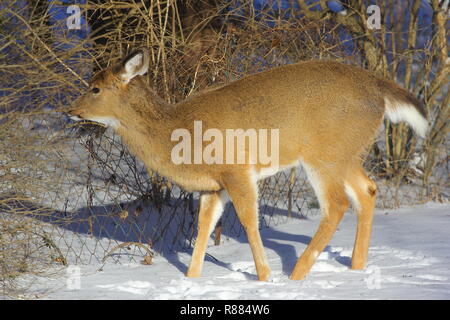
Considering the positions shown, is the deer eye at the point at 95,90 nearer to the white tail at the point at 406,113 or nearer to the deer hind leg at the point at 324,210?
the deer hind leg at the point at 324,210

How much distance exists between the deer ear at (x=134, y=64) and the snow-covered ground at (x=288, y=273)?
1.77 meters

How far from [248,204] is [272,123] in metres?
0.76

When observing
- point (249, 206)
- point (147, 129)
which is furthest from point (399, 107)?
point (147, 129)

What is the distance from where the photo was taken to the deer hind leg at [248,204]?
6.04 metres

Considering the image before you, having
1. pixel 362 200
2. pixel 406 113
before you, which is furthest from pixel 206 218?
pixel 406 113

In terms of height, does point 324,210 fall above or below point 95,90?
below

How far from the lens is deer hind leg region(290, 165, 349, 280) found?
20.2 feet

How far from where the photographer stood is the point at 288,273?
6430mm

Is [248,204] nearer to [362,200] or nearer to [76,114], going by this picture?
[362,200]

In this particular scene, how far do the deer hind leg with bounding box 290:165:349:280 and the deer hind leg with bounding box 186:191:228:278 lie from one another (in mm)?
836

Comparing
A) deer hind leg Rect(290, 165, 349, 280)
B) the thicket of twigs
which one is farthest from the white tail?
the thicket of twigs

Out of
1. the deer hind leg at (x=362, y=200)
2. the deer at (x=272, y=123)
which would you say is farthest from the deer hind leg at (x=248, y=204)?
the deer hind leg at (x=362, y=200)

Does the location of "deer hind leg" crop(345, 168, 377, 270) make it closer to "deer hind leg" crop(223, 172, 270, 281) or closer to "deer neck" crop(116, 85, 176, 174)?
"deer hind leg" crop(223, 172, 270, 281)

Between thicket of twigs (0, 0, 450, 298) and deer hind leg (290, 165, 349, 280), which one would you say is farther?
thicket of twigs (0, 0, 450, 298)
